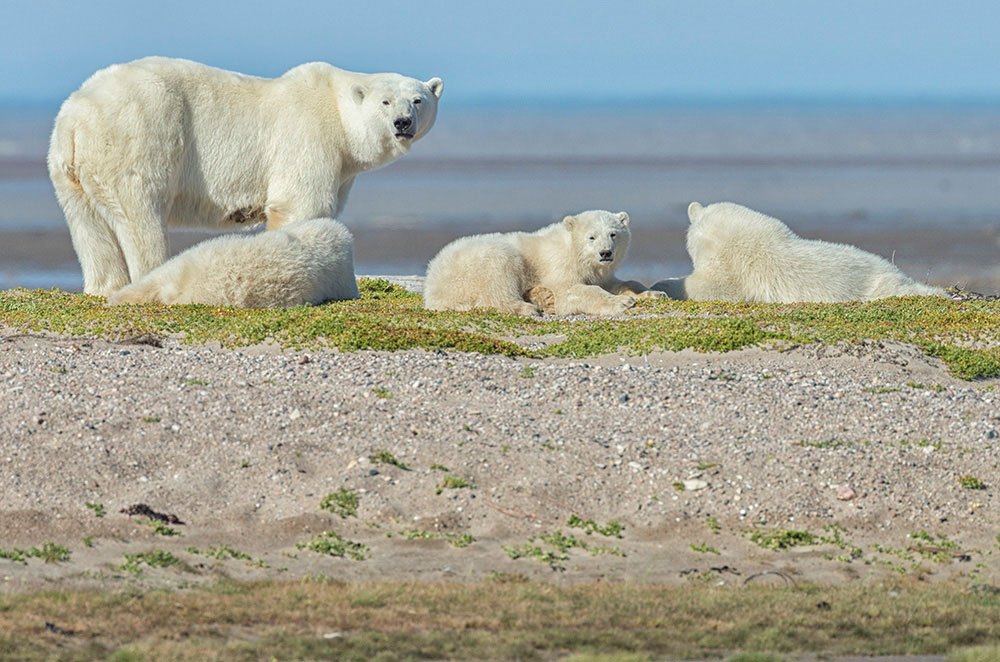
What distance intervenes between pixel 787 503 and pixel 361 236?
22.9m

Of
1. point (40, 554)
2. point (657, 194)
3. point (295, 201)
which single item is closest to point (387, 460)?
point (40, 554)

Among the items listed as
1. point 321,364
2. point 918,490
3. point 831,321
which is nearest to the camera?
point 918,490

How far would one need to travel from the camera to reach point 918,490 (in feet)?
25.2

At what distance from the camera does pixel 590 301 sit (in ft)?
41.3

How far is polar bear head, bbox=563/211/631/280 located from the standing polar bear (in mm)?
2127

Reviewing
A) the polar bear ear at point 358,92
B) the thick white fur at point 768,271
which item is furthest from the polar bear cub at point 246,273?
the thick white fur at point 768,271

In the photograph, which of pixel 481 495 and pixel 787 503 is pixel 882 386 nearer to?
pixel 787 503

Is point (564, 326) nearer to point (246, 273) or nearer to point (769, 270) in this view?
point (246, 273)

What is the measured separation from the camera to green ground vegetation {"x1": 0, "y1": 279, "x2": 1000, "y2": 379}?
1041 cm

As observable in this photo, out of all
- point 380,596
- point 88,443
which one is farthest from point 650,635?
point 88,443

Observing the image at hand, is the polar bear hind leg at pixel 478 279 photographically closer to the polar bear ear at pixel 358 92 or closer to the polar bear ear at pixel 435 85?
the polar bear ear at pixel 358 92

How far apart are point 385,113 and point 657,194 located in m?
29.7

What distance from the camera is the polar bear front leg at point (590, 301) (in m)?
12.5

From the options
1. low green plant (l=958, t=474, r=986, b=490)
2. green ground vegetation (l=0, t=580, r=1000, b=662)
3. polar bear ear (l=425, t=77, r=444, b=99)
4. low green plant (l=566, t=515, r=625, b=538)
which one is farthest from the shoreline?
green ground vegetation (l=0, t=580, r=1000, b=662)
